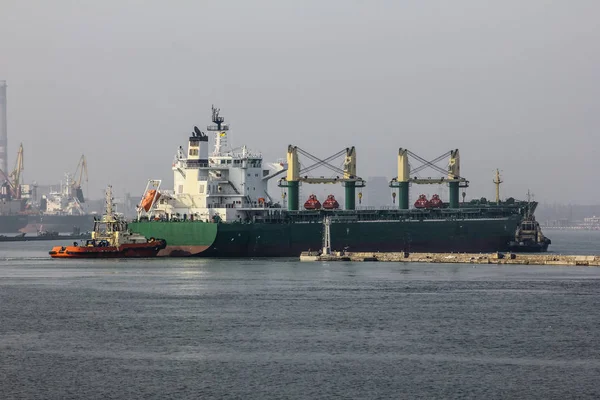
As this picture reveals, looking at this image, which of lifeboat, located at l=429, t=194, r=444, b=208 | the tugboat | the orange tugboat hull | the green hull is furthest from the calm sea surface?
lifeboat, located at l=429, t=194, r=444, b=208

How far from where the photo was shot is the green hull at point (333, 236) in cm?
8681

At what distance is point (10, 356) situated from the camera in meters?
38.8

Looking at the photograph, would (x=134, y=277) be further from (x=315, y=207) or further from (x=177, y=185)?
(x=315, y=207)

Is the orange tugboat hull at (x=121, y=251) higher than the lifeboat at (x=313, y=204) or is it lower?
lower

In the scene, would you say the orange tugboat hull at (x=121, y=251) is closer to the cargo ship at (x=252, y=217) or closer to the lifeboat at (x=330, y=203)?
the cargo ship at (x=252, y=217)

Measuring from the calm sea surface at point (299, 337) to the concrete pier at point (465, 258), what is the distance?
13259 mm

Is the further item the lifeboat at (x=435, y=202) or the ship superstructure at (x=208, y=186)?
the lifeboat at (x=435, y=202)

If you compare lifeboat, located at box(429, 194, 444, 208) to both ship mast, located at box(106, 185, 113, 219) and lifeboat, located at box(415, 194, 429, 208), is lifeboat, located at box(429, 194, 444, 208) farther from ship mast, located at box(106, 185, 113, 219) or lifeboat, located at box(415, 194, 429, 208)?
ship mast, located at box(106, 185, 113, 219)

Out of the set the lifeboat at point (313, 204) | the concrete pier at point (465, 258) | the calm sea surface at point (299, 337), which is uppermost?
the lifeboat at point (313, 204)

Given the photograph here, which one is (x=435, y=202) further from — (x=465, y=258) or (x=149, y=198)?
(x=149, y=198)

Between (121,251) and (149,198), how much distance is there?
5.18m

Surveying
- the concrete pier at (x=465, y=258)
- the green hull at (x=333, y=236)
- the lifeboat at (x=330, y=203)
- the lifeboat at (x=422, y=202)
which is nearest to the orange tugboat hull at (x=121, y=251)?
the green hull at (x=333, y=236)

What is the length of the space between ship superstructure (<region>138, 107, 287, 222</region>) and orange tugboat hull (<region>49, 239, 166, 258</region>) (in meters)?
2.75

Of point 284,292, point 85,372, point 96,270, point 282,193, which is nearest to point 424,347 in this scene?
point 85,372
